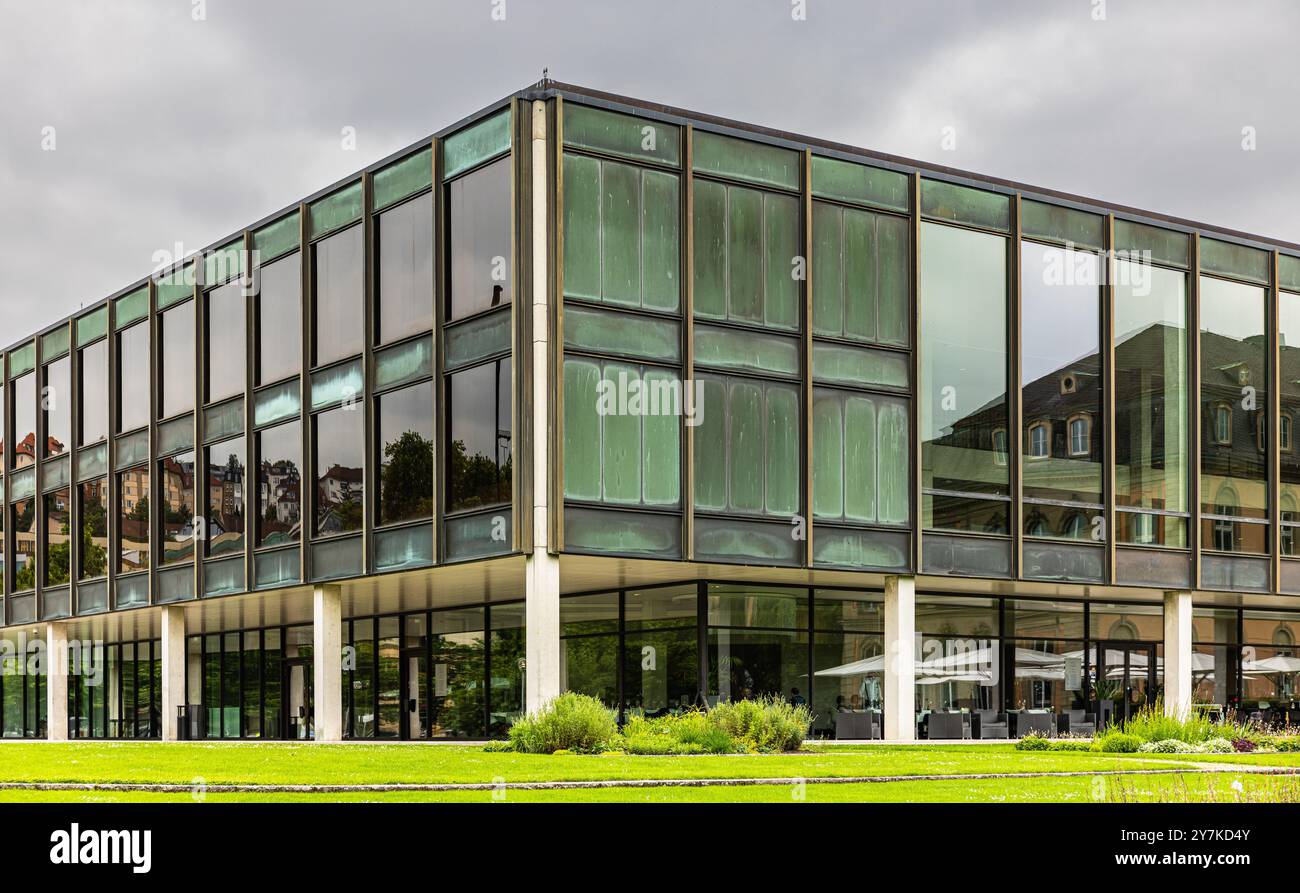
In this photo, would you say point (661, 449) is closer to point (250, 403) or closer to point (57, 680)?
point (250, 403)

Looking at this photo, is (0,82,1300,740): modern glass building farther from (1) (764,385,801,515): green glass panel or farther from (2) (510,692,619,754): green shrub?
(2) (510,692,619,754): green shrub

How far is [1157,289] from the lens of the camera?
126 feet

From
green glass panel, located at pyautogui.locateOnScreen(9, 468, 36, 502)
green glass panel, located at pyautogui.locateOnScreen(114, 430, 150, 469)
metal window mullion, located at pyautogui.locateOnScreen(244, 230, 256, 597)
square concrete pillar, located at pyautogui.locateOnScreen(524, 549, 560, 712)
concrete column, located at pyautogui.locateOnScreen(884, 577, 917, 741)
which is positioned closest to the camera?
square concrete pillar, located at pyautogui.locateOnScreen(524, 549, 560, 712)

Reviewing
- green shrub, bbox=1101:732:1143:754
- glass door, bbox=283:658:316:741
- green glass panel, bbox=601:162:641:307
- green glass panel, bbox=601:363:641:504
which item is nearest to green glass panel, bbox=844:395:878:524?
green glass panel, bbox=601:363:641:504

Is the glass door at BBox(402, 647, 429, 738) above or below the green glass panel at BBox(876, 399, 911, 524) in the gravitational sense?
below

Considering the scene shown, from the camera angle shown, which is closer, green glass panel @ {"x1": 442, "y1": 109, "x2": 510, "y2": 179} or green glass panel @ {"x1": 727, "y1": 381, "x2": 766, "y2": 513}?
green glass panel @ {"x1": 442, "y1": 109, "x2": 510, "y2": 179}

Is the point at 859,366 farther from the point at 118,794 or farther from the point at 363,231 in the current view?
the point at 118,794

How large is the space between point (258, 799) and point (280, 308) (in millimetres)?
22144

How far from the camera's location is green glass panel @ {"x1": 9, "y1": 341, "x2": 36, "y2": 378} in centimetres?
5003

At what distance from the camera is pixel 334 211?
35.0m

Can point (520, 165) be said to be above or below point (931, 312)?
above

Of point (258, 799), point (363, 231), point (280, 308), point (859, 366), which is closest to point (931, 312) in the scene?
point (859, 366)

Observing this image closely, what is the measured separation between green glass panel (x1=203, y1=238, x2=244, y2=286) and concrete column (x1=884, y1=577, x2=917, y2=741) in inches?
687

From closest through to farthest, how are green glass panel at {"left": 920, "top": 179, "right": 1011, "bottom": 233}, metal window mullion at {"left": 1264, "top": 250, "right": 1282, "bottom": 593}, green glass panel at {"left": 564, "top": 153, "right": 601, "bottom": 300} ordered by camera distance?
green glass panel at {"left": 564, "top": 153, "right": 601, "bottom": 300}
green glass panel at {"left": 920, "top": 179, "right": 1011, "bottom": 233}
metal window mullion at {"left": 1264, "top": 250, "right": 1282, "bottom": 593}
